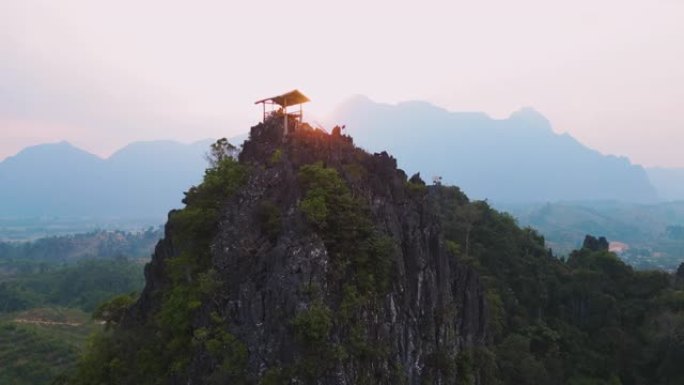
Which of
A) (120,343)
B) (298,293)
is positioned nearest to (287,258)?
(298,293)

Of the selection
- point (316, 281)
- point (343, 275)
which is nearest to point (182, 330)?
point (316, 281)

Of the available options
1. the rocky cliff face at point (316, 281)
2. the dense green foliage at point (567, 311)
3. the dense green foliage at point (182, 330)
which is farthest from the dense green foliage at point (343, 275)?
the dense green foliage at point (567, 311)

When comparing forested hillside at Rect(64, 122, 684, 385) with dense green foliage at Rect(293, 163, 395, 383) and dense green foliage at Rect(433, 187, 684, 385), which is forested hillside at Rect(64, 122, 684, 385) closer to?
dense green foliage at Rect(293, 163, 395, 383)

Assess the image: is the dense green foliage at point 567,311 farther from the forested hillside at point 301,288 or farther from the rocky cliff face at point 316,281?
the rocky cliff face at point 316,281

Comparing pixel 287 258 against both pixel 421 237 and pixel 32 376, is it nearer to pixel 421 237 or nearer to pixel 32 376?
pixel 421 237

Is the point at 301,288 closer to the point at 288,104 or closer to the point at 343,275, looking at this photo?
the point at 343,275
